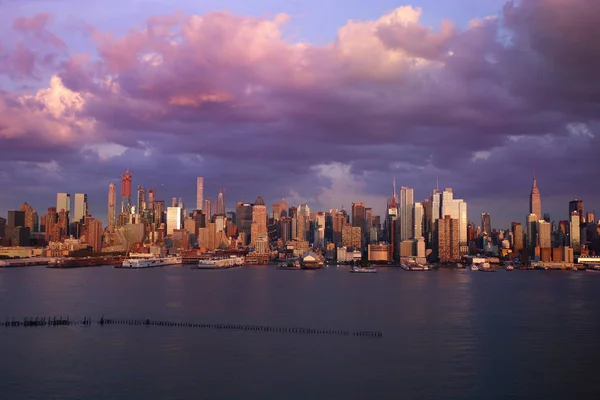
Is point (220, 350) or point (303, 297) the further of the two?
point (303, 297)

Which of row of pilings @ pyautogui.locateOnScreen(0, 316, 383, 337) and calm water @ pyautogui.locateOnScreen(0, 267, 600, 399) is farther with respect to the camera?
row of pilings @ pyautogui.locateOnScreen(0, 316, 383, 337)

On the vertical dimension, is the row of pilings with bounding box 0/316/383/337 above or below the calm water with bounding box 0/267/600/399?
above

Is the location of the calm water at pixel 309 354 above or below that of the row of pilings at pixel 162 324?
below

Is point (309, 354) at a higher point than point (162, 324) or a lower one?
lower

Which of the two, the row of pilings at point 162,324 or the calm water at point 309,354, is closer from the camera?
the calm water at point 309,354

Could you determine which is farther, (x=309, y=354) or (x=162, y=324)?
(x=162, y=324)

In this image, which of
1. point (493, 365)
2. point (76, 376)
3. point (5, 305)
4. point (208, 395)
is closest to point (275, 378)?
point (208, 395)

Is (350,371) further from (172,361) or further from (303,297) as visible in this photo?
(303,297)

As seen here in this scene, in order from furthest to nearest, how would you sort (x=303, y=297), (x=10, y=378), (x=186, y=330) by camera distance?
(x=303, y=297) < (x=186, y=330) < (x=10, y=378)
